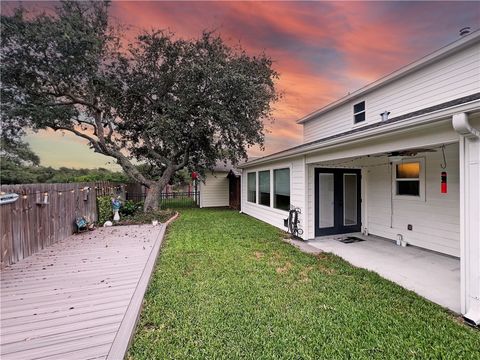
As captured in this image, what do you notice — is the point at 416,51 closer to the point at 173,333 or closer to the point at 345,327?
the point at 345,327

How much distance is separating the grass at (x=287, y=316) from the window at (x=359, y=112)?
21.5 feet

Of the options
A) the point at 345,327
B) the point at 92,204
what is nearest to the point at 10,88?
the point at 92,204

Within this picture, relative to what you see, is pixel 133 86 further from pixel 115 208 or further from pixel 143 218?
pixel 143 218

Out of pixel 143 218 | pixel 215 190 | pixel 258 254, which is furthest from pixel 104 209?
pixel 215 190

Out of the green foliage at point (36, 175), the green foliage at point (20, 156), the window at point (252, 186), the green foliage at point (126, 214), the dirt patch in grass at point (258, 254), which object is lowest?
the dirt patch in grass at point (258, 254)

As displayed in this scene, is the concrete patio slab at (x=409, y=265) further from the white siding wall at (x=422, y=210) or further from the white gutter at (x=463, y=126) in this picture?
the white gutter at (x=463, y=126)

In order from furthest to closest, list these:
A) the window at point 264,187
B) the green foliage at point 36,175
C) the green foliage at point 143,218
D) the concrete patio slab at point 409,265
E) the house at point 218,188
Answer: the green foliage at point 36,175
the house at point 218,188
the window at point 264,187
the green foliage at point 143,218
the concrete patio slab at point 409,265

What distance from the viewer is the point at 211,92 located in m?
10.2

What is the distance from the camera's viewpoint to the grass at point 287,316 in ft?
7.53

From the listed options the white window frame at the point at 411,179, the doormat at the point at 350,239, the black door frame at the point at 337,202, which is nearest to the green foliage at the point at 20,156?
the black door frame at the point at 337,202

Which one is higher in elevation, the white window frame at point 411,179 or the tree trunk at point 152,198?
the white window frame at point 411,179

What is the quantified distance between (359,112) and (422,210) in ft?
16.2

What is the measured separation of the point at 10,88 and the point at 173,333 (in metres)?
12.9

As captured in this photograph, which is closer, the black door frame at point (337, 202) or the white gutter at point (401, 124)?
the white gutter at point (401, 124)
